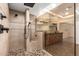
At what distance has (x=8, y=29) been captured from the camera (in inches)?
56.0

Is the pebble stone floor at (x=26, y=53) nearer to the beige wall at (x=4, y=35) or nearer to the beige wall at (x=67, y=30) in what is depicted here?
the beige wall at (x=4, y=35)

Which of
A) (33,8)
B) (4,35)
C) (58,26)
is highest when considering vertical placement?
(33,8)

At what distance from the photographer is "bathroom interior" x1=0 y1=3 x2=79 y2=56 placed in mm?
1499

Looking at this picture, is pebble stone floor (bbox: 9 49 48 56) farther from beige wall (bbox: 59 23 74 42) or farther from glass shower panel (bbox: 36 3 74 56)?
beige wall (bbox: 59 23 74 42)

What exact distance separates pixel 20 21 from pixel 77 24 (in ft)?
2.96

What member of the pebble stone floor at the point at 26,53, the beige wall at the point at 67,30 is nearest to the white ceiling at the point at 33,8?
the beige wall at the point at 67,30

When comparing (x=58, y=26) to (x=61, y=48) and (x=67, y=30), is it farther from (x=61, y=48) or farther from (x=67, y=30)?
(x=61, y=48)

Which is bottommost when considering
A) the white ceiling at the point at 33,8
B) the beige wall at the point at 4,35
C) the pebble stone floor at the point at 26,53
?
the pebble stone floor at the point at 26,53

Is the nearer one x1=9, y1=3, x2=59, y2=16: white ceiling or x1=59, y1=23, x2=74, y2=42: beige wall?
x1=9, y1=3, x2=59, y2=16: white ceiling

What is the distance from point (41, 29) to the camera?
1663mm

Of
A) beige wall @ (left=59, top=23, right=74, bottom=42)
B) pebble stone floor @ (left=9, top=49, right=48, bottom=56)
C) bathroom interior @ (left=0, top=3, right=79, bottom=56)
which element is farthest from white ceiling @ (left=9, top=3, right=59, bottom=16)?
pebble stone floor @ (left=9, top=49, right=48, bottom=56)

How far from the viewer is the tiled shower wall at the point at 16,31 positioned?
4.86 feet

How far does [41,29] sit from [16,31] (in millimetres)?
413

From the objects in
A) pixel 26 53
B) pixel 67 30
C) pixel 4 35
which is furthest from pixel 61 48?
pixel 4 35
